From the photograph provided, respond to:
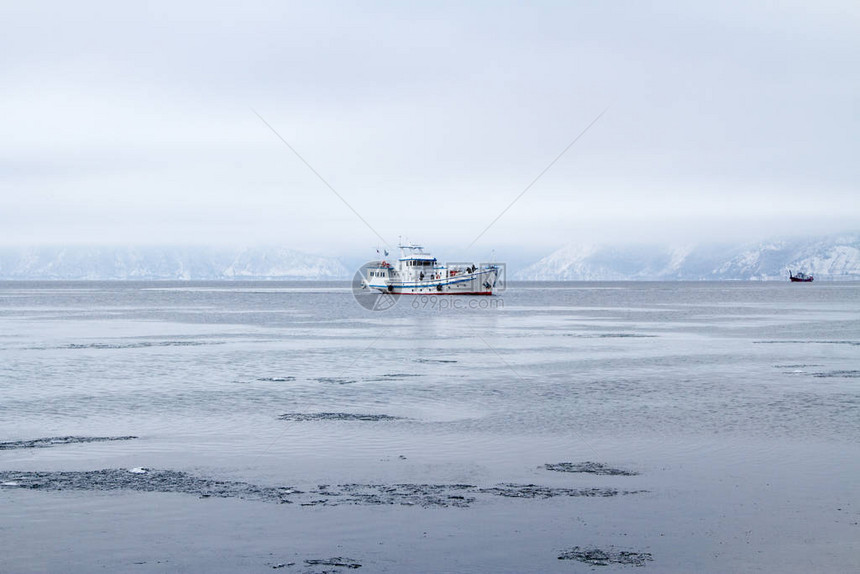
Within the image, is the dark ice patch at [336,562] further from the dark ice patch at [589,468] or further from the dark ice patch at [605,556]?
the dark ice patch at [589,468]

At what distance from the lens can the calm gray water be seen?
496 inches

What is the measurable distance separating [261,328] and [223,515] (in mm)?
53737

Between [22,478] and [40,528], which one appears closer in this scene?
[40,528]

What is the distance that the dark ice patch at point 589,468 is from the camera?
56.6 ft

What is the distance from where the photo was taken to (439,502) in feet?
49.2

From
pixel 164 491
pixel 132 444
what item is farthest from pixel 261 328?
pixel 164 491

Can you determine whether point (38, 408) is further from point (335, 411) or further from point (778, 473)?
point (778, 473)

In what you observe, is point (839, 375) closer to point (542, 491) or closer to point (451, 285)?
point (542, 491)

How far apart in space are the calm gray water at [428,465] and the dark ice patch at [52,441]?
4.9 inches

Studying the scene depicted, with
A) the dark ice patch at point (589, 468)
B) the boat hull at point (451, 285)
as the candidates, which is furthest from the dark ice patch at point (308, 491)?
the boat hull at point (451, 285)

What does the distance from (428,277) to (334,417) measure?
11066 cm

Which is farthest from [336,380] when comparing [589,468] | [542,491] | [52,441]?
[542,491]

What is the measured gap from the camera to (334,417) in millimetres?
23969

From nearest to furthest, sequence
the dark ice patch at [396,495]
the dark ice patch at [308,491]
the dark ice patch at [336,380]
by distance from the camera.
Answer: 1. the dark ice patch at [396,495]
2. the dark ice patch at [308,491]
3. the dark ice patch at [336,380]
